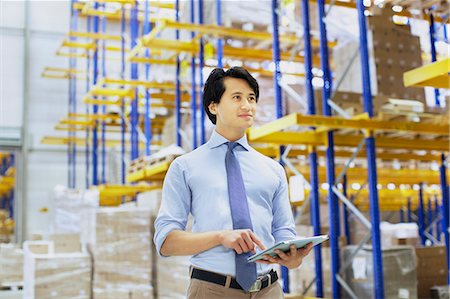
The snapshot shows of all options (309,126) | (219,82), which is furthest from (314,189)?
(219,82)

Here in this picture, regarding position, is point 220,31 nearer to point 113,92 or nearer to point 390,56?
point 390,56

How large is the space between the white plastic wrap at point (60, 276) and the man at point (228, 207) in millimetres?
6724

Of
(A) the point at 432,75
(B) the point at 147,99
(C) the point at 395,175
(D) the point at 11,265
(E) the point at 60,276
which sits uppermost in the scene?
(B) the point at 147,99

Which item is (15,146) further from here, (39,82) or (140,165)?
(140,165)

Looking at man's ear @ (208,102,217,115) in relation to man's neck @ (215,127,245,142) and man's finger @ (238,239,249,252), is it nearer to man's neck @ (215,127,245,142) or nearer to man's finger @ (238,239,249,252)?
man's neck @ (215,127,245,142)

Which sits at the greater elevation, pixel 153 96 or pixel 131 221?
pixel 153 96

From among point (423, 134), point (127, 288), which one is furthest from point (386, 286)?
point (127, 288)

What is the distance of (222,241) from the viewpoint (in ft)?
6.28

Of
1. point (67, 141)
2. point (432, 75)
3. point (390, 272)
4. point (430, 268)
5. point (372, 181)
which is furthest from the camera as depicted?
point (67, 141)

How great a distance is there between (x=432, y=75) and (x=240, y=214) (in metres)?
2.89

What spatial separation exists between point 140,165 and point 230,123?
24.8ft

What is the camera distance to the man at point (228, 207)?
198 cm

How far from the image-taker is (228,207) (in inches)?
81.0

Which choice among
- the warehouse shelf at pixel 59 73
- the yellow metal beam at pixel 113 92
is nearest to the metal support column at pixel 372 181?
the yellow metal beam at pixel 113 92
